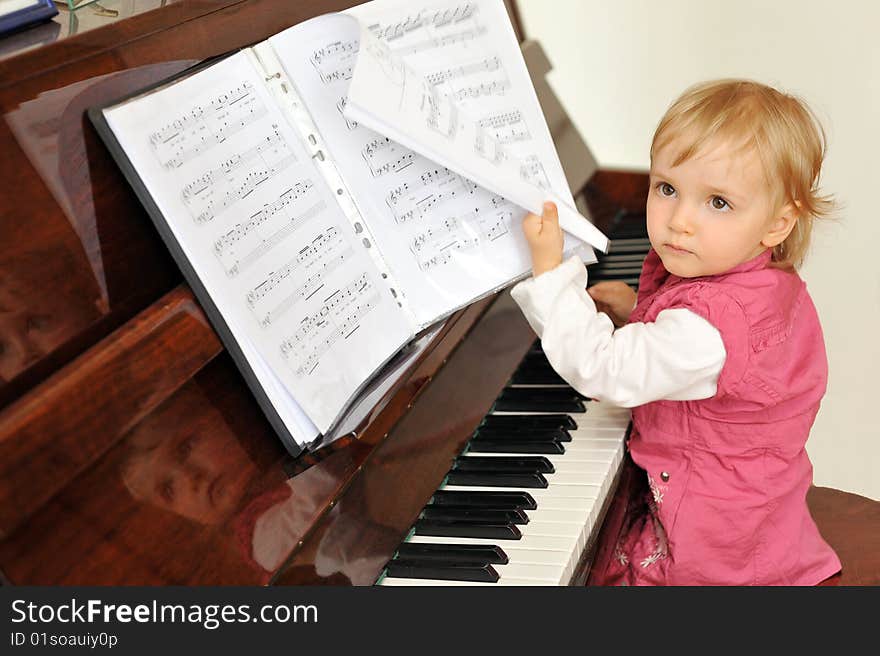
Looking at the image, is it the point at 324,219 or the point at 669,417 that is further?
the point at 669,417

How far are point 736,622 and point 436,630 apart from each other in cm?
39

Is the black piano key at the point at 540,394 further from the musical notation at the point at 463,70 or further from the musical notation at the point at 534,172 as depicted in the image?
the musical notation at the point at 463,70

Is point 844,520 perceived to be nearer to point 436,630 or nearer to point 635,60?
point 436,630

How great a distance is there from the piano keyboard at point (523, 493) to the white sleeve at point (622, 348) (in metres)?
0.16

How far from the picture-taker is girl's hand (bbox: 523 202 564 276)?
1.43 m

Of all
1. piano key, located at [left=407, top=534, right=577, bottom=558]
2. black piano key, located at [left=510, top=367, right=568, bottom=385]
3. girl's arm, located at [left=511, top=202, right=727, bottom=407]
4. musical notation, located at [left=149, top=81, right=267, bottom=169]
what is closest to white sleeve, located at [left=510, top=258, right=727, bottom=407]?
girl's arm, located at [left=511, top=202, right=727, bottom=407]

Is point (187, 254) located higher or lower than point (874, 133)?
higher

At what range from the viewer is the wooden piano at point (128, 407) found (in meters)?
1.00

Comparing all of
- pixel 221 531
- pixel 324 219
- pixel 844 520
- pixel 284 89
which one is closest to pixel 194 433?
pixel 221 531

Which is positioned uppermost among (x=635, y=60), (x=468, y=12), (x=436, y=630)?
(x=468, y=12)

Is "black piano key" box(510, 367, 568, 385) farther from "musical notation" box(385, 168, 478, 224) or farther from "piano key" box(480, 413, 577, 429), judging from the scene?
"musical notation" box(385, 168, 478, 224)

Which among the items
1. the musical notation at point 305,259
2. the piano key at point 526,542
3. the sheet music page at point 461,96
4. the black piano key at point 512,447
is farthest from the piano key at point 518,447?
the musical notation at point 305,259

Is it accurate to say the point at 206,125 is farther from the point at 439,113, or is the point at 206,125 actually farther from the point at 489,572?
the point at 489,572

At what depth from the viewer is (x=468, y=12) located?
1487mm
